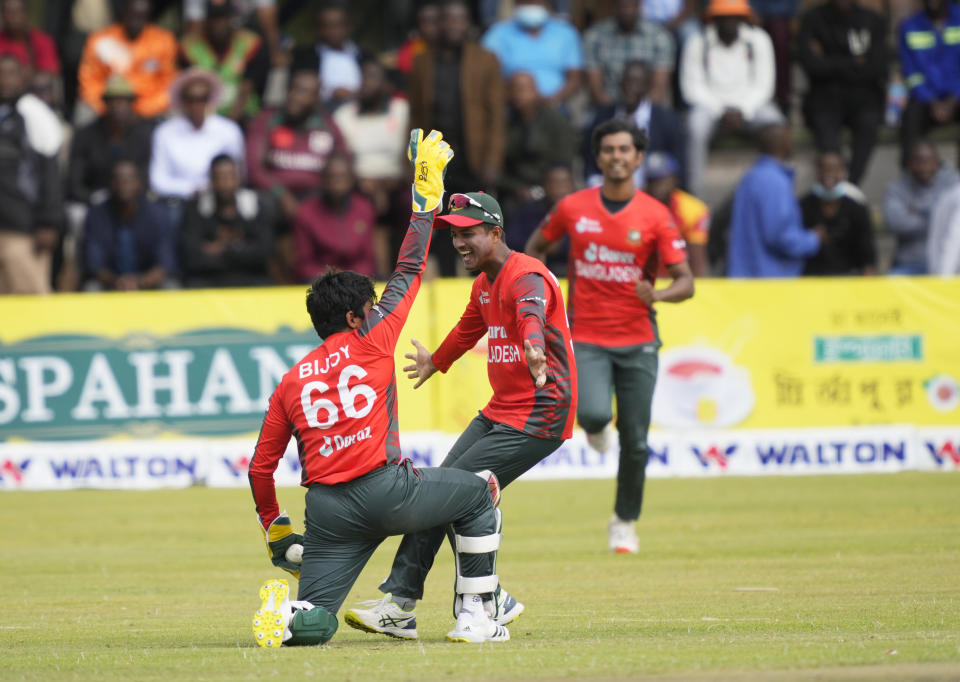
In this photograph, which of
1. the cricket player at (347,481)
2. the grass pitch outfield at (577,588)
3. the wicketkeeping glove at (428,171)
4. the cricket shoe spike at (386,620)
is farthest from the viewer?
the wicketkeeping glove at (428,171)

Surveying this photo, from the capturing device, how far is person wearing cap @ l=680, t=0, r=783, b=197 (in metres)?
17.7

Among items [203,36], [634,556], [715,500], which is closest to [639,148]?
[634,556]

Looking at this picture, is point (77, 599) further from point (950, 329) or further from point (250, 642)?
point (950, 329)

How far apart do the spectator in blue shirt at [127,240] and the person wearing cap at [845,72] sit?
Result: 24.4 feet

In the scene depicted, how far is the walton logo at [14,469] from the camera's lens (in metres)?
14.5

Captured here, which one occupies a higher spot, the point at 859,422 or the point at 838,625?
the point at 838,625

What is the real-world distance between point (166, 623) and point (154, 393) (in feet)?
24.7

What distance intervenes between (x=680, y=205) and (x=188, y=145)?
5.33 metres

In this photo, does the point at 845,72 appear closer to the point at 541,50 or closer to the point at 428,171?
the point at 541,50

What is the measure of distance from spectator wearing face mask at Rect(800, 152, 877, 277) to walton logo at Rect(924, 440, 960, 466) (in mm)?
2623

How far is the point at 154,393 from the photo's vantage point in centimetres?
1506

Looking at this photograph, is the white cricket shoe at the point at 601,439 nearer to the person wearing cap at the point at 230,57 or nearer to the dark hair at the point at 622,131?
the dark hair at the point at 622,131

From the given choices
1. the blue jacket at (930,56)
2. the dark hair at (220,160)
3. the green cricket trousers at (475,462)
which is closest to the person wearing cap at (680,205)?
the blue jacket at (930,56)

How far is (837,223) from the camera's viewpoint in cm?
1669
